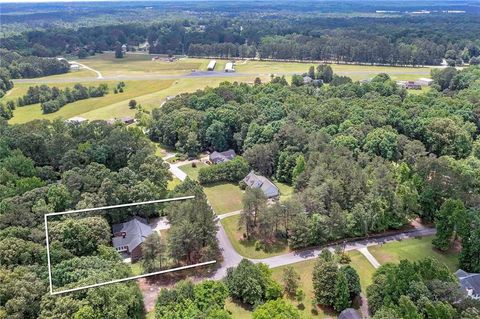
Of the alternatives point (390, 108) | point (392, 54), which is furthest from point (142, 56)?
point (390, 108)

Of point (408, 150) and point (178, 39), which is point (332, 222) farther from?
point (178, 39)

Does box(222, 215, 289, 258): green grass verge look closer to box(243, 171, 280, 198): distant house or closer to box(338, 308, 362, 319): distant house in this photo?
box(243, 171, 280, 198): distant house

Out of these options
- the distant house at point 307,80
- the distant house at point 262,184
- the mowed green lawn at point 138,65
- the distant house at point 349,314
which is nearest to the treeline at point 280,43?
the mowed green lawn at point 138,65

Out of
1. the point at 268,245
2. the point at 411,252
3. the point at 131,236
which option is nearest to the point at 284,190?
the point at 268,245

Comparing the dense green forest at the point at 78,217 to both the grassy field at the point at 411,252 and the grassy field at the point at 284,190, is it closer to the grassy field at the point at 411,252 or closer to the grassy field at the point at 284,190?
the grassy field at the point at 284,190

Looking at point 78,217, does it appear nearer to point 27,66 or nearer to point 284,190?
point 284,190

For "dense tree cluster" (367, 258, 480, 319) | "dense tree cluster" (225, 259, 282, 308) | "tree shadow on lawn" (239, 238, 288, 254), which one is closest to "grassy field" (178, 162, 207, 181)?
"tree shadow on lawn" (239, 238, 288, 254)
